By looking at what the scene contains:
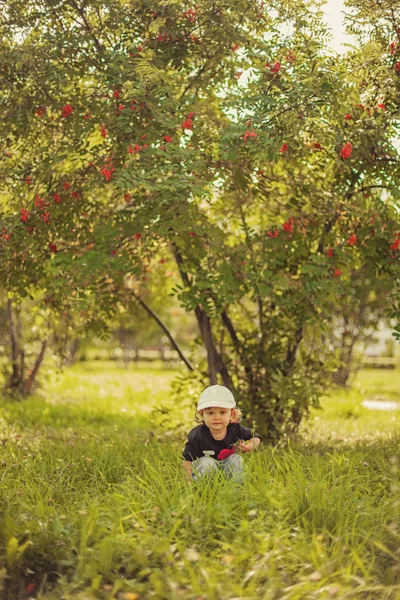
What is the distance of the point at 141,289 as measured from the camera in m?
7.21

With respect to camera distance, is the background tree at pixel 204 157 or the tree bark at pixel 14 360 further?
the tree bark at pixel 14 360

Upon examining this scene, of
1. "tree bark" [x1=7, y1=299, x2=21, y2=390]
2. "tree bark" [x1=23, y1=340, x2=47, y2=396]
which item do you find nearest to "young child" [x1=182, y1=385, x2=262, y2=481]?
"tree bark" [x1=7, y1=299, x2=21, y2=390]

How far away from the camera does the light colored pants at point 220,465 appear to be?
4.03 m

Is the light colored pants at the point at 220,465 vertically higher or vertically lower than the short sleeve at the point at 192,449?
lower

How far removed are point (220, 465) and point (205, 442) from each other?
7.4 inches

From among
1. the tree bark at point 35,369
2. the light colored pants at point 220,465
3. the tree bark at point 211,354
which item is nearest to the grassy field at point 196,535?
the light colored pants at point 220,465

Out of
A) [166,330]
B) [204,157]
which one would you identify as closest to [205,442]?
[204,157]

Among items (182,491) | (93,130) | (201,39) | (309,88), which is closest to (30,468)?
(182,491)

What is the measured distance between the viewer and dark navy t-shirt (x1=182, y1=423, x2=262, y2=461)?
4199 mm

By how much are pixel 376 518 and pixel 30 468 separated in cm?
238

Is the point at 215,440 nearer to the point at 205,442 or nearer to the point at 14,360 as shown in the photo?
the point at 205,442

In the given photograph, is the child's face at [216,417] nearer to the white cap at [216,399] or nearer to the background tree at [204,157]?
the white cap at [216,399]

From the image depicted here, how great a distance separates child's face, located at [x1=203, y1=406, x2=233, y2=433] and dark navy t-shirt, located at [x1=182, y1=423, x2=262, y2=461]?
0.28ft

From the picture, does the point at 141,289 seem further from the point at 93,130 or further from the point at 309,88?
the point at 309,88
